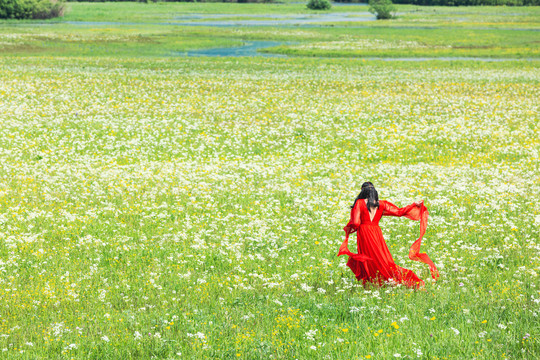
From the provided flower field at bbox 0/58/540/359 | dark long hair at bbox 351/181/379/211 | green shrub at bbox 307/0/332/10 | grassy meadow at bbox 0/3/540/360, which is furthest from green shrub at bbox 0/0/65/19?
dark long hair at bbox 351/181/379/211

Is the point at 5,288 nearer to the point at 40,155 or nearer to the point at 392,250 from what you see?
the point at 392,250

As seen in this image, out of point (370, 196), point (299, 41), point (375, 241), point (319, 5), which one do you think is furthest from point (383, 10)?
point (375, 241)

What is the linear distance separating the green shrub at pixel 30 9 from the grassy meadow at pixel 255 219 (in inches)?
3680

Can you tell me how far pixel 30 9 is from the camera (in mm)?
121250

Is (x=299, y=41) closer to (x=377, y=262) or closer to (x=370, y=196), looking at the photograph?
(x=370, y=196)

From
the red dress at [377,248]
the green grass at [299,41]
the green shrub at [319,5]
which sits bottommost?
the red dress at [377,248]

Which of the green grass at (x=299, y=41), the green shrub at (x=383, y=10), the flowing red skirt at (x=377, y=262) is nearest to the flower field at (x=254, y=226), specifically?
the flowing red skirt at (x=377, y=262)

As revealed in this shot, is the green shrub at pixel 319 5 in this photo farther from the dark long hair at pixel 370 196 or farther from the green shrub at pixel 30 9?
the dark long hair at pixel 370 196

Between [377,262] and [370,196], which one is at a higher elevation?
[370,196]

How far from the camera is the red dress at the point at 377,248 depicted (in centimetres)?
931

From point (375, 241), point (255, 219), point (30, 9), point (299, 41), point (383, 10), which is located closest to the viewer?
point (375, 241)

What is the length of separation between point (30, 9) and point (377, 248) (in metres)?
130

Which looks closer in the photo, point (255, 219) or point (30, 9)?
point (255, 219)

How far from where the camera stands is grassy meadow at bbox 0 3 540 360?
7.81m
